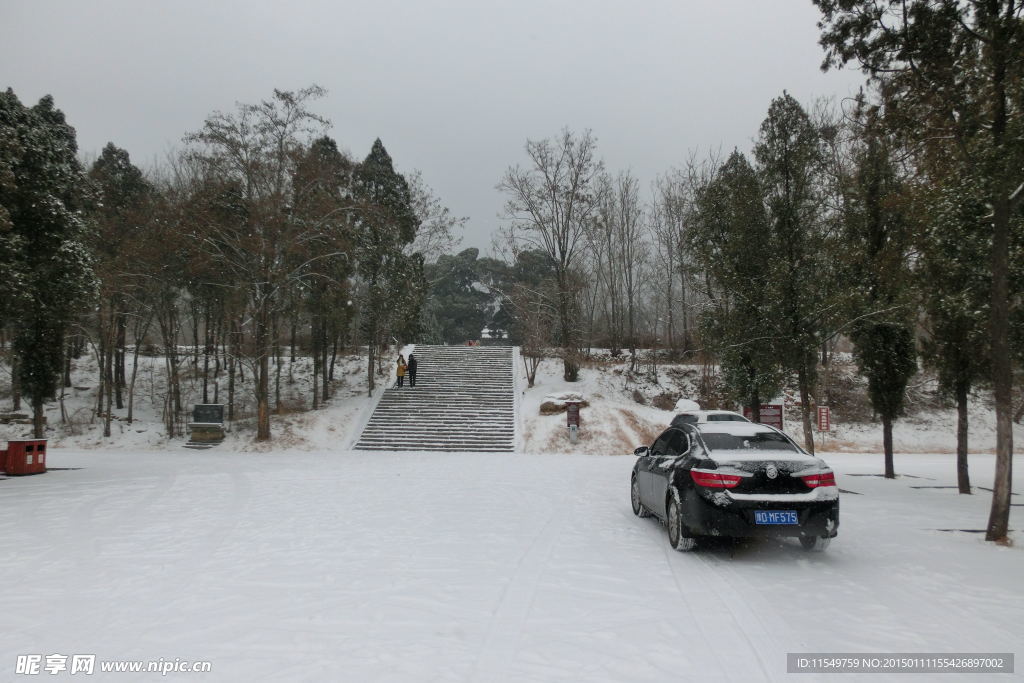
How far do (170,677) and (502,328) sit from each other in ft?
172

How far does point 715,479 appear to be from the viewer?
19.9 ft

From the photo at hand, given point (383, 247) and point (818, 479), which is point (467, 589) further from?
point (383, 247)

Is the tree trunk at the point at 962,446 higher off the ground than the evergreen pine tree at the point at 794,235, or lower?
lower

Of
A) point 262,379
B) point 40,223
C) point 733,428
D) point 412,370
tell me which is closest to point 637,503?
point 733,428

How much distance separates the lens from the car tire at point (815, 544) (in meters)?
6.59

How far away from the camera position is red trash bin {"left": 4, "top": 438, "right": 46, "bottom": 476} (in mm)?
12742

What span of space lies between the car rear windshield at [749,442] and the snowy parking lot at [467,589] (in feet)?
3.87

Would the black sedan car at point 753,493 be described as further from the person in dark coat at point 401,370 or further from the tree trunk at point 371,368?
the person in dark coat at point 401,370

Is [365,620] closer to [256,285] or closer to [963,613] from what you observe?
[963,613]

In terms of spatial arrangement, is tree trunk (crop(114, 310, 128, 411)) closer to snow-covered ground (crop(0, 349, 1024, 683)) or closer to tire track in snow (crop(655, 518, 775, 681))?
snow-covered ground (crop(0, 349, 1024, 683))

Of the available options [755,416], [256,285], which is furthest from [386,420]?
[755,416]

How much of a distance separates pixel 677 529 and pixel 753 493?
1071 mm

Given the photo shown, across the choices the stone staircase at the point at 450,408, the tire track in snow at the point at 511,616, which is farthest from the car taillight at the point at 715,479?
the stone staircase at the point at 450,408

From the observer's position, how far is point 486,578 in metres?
5.62
